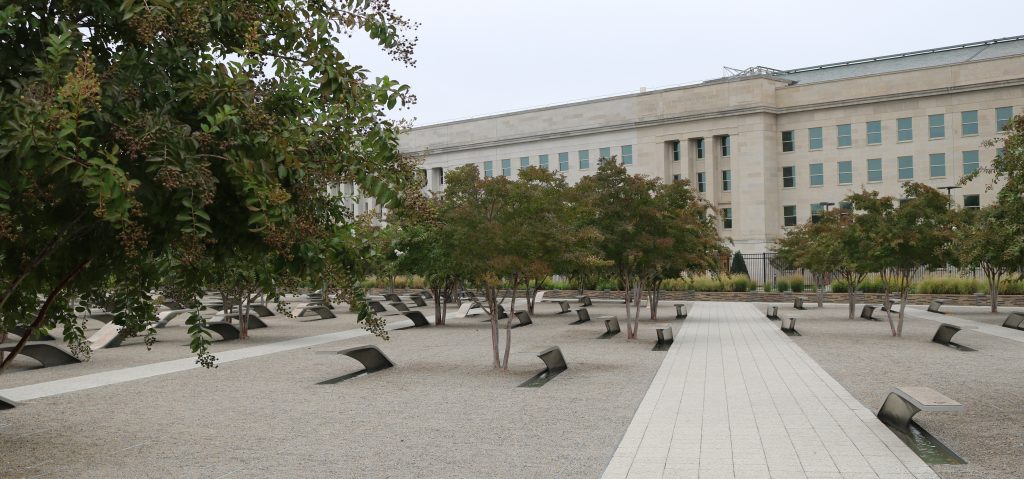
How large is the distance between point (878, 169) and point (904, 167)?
1843 mm

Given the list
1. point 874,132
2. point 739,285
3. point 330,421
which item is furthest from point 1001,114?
point 330,421

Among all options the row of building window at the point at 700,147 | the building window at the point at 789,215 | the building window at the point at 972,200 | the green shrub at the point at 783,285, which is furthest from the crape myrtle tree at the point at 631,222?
the row of building window at the point at 700,147

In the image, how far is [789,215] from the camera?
244ft

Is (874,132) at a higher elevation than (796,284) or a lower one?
higher

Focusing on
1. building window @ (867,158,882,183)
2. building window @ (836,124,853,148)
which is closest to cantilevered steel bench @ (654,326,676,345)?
building window @ (867,158,882,183)

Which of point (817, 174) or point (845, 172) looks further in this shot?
point (817, 174)

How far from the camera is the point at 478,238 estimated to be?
56.3 ft

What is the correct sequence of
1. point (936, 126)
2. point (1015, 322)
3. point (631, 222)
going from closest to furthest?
1. point (631, 222)
2. point (1015, 322)
3. point (936, 126)

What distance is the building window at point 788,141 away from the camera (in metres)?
73.4

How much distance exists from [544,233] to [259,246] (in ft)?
37.3

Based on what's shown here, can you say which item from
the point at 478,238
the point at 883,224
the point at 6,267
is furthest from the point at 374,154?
the point at 883,224

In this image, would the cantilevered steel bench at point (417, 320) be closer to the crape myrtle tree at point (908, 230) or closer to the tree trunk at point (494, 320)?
the tree trunk at point (494, 320)

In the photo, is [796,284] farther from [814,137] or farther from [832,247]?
[832,247]

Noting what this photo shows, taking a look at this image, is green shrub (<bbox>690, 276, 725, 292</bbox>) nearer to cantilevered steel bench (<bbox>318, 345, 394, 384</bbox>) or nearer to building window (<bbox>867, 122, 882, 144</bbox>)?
building window (<bbox>867, 122, 882, 144</bbox>)
